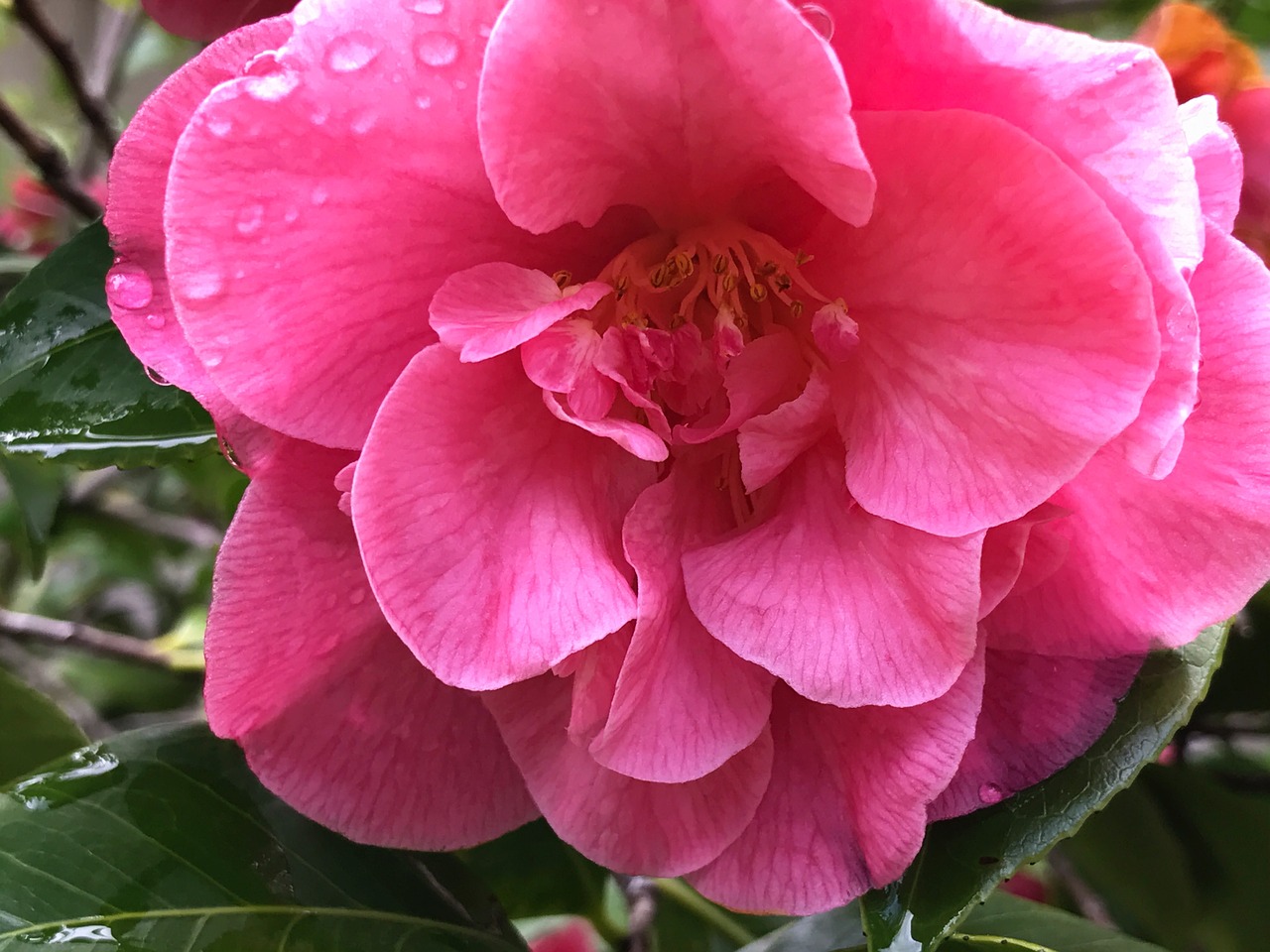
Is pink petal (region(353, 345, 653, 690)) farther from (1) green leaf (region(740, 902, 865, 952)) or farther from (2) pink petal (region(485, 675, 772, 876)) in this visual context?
(1) green leaf (region(740, 902, 865, 952))

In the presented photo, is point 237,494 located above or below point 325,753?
below

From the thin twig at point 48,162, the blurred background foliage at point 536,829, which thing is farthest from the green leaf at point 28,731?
the thin twig at point 48,162

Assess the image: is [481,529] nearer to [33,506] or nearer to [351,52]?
[351,52]

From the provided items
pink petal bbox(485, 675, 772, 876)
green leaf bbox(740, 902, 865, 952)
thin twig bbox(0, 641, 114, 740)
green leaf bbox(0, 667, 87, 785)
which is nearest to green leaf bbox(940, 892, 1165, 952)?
green leaf bbox(740, 902, 865, 952)

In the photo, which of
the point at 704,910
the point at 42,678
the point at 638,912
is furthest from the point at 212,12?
the point at 42,678

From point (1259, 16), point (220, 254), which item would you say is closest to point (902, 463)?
point (220, 254)

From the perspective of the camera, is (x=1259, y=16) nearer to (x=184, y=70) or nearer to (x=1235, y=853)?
(x=1235, y=853)

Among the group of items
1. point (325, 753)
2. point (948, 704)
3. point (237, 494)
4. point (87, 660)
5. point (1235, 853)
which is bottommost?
point (87, 660)
